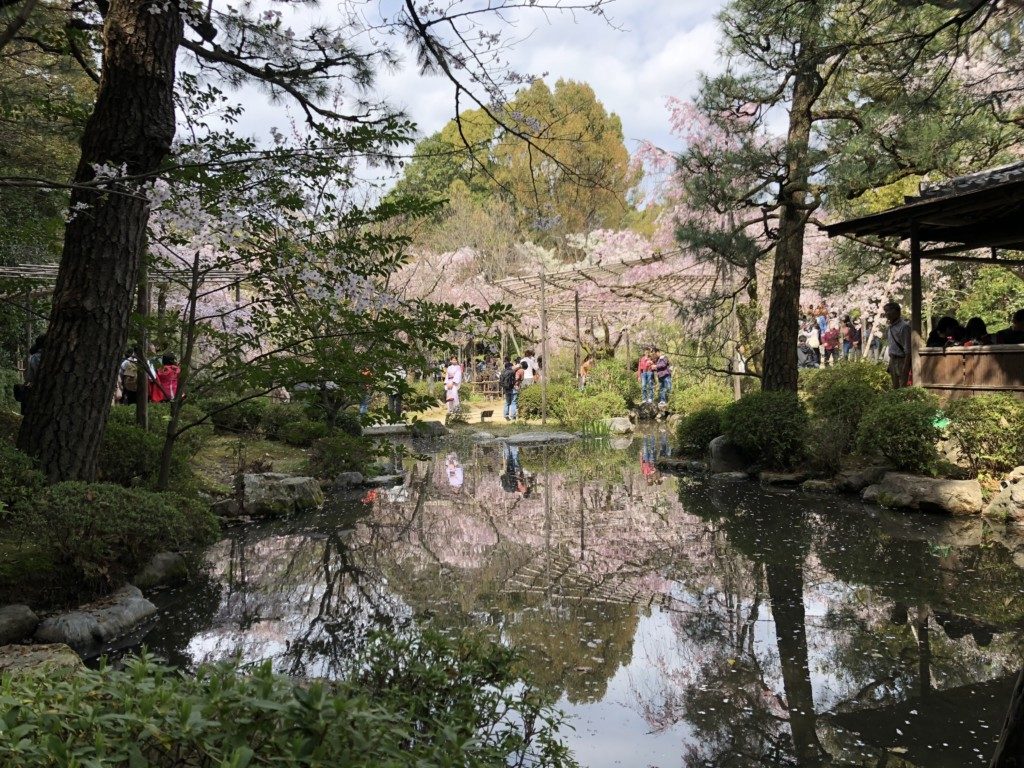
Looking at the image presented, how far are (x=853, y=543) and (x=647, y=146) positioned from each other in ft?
38.8

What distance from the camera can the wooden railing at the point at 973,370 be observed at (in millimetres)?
8586

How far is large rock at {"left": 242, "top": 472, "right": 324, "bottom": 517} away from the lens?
8.23m

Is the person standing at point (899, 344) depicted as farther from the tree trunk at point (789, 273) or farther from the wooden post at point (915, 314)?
the tree trunk at point (789, 273)

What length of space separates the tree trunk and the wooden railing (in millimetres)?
1779

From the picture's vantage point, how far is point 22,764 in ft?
4.77

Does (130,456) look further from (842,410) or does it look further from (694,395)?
(694,395)

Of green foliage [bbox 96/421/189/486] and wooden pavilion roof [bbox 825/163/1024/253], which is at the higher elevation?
wooden pavilion roof [bbox 825/163/1024/253]

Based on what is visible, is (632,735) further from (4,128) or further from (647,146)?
(647,146)

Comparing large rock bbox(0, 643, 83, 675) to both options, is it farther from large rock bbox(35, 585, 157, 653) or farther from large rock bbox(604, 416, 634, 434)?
large rock bbox(604, 416, 634, 434)

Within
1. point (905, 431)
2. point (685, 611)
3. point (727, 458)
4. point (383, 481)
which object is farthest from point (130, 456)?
point (905, 431)

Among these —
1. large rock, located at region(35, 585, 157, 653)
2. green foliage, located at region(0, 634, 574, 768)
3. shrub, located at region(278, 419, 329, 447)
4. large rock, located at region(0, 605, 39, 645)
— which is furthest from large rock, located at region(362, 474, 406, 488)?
green foliage, located at region(0, 634, 574, 768)

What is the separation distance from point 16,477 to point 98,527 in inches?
28.3

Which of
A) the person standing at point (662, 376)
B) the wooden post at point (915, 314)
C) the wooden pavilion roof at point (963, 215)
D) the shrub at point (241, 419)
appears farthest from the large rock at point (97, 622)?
the person standing at point (662, 376)

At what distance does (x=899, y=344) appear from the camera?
1092 cm
